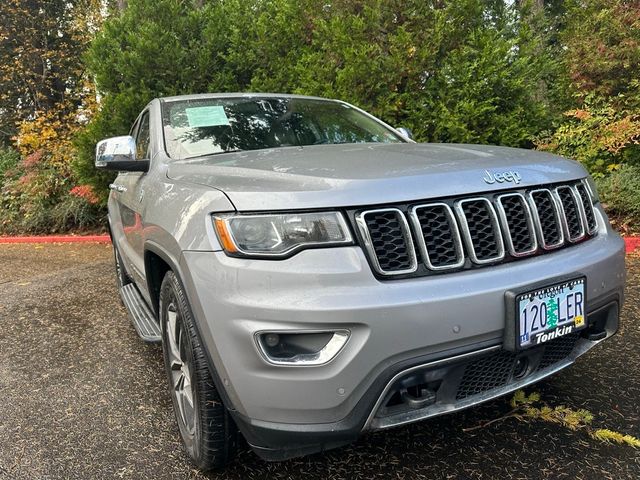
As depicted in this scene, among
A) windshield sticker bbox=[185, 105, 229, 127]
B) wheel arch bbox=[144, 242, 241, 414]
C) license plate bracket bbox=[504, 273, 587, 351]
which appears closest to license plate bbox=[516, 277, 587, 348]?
license plate bracket bbox=[504, 273, 587, 351]

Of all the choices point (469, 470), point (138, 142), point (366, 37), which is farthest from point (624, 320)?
point (366, 37)

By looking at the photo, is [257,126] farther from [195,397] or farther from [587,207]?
[587,207]

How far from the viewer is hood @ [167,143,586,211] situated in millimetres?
Answer: 1635

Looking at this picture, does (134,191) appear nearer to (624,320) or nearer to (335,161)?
(335,161)

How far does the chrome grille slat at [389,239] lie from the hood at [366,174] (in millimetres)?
50

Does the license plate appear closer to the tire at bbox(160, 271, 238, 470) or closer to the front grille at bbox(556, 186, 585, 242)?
the front grille at bbox(556, 186, 585, 242)

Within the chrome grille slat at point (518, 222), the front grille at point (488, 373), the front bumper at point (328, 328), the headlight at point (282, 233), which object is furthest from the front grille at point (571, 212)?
the headlight at point (282, 233)

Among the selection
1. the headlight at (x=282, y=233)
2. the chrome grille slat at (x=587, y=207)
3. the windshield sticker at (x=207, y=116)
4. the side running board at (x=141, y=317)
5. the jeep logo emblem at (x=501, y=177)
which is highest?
the windshield sticker at (x=207, y=116)

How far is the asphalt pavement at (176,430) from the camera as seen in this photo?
6.58 feet

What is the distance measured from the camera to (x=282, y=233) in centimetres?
162

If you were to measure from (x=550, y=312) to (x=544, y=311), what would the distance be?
35 millimetres

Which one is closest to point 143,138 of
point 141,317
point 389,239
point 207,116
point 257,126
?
point 207,116

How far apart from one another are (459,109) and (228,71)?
10.8 ft

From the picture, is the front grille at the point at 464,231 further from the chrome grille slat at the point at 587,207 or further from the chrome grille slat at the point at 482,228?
the chrome grille slat at the point at 587,207
